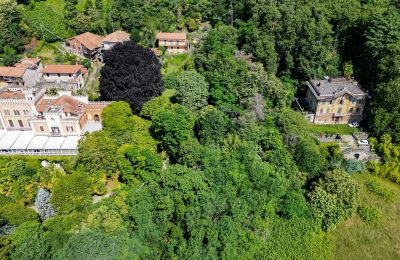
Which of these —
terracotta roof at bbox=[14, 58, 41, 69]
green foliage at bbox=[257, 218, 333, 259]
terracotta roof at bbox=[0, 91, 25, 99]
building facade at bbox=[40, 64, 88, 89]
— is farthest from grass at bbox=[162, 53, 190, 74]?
green foliage at bbox=[257, 218, 333, 259]

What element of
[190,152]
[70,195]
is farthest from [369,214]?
[70,195]

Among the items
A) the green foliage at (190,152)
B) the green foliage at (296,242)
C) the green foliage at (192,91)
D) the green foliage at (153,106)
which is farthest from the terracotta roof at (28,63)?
the green foliage at (296,242)

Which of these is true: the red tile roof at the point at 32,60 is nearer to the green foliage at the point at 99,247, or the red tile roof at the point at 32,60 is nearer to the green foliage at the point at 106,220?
the green foliage at the point at 106,220

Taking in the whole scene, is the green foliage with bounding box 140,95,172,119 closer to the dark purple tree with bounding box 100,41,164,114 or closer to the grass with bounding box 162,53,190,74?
the dark purple tree with bounding box 100,41,164,114

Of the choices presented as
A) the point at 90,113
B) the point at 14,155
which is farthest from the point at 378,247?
the point at 14,155

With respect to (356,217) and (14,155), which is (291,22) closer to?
(356,217)
